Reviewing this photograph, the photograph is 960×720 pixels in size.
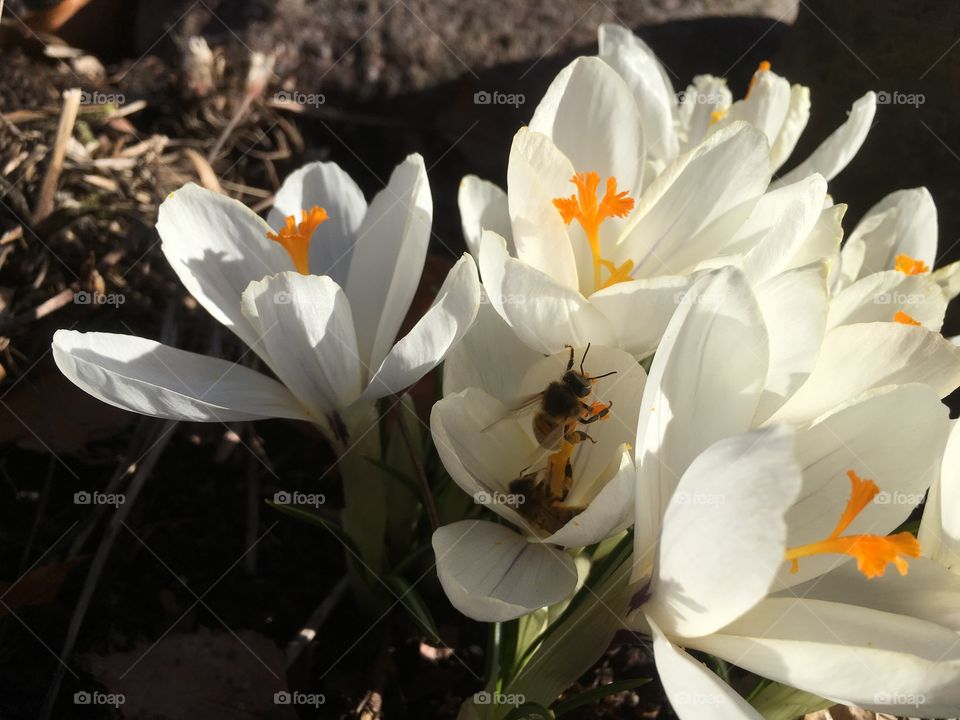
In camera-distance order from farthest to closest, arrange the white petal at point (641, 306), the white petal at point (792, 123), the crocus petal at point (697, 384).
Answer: the white petal at point (792, 123), the white petal at point (641, 306), the crocus petal at point (697, 384)

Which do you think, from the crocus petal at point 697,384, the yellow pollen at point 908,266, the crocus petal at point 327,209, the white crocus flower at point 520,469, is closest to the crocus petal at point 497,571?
the white crocus flower at point 520,469

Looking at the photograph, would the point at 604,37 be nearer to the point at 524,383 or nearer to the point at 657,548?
the point at 524,383

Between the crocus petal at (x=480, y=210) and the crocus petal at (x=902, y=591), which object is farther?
the crocus petal at (x=480, y=210)

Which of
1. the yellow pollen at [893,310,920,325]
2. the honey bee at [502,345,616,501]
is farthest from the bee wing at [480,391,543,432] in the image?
the yellow pollen at [893,310,920,325]

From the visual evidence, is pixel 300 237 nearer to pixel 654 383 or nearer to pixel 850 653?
pixel 654 383

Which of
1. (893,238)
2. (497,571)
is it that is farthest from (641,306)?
(893,238)

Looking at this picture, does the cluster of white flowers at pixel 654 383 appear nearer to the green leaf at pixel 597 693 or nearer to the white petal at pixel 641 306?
the white petal at pixel 641 306
